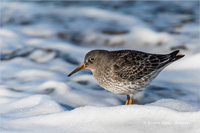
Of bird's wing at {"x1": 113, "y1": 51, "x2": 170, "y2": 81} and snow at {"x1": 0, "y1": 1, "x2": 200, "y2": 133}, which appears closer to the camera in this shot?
snow at {"x1": 0, "y1": 1, "x2": 200, "y2": 133}

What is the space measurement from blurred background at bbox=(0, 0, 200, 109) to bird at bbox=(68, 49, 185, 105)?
0.79 m

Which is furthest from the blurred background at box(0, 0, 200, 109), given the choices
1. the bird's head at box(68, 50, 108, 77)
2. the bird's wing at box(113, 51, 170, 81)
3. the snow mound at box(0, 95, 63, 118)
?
the bird's wing at box(113, 51, 170, 81)

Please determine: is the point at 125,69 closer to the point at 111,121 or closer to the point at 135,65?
the point at 135,65

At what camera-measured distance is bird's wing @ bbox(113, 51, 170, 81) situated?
580cm

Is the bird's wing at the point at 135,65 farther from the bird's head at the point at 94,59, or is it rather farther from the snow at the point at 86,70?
the snow at the point at 86,70

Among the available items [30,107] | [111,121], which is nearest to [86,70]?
[30,107]

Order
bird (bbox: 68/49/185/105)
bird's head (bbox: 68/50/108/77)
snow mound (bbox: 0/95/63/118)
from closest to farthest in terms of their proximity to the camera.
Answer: snow mound (bbox: 0/95/63/118), bird (bbox: 68/49/185/105), bird's head (bbox: 68/50/108/77)

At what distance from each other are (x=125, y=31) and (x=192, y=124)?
6.49m

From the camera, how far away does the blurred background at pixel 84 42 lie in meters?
6.92

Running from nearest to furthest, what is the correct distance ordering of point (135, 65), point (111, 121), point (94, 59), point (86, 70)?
point (111, 121) < point (135, 65) < point (94, 59) < point (86, 70)

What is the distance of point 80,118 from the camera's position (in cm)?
470

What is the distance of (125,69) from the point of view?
5824mm

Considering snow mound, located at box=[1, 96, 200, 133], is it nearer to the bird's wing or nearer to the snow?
the snow

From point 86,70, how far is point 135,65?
252 centimetres
